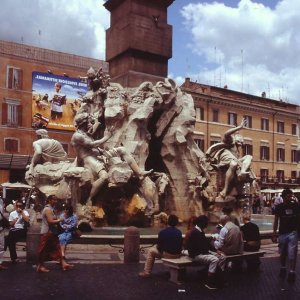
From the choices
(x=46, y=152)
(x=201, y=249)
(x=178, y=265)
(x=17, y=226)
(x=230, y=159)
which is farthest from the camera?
(x=230, y=159)

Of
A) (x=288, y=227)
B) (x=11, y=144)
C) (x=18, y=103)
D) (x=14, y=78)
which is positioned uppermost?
(x=14, y=78)

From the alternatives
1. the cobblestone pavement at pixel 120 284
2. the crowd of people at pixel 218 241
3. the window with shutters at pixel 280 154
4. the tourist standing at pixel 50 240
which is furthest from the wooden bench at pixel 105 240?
the window with shutters at pixel 280 154

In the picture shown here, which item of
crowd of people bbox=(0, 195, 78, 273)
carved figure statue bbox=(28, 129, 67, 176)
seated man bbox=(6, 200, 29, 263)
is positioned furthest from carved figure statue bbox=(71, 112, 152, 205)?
crowd of people bbox=(0, 195, 78, 273)

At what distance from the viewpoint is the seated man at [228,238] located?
9.49m

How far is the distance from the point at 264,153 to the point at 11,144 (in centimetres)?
2566

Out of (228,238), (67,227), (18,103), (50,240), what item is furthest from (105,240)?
(18,103)

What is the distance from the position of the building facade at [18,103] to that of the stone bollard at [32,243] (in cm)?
3180

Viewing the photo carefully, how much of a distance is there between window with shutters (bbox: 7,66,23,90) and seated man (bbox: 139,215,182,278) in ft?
122

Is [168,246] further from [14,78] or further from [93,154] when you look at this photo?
[14,78]

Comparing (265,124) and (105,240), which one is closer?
(105,240)

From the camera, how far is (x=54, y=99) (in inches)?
1811

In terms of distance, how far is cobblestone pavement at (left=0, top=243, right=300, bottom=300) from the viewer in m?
8.04

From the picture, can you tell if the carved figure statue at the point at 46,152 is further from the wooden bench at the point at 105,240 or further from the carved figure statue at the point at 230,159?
Answer: the carved figure statue at the point at 230,159

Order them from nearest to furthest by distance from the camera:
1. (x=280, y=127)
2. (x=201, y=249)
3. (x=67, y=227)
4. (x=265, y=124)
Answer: (x=201, y=249)
(x=67, y=227)
(x=265, y=124)
(x=280, y=127)
